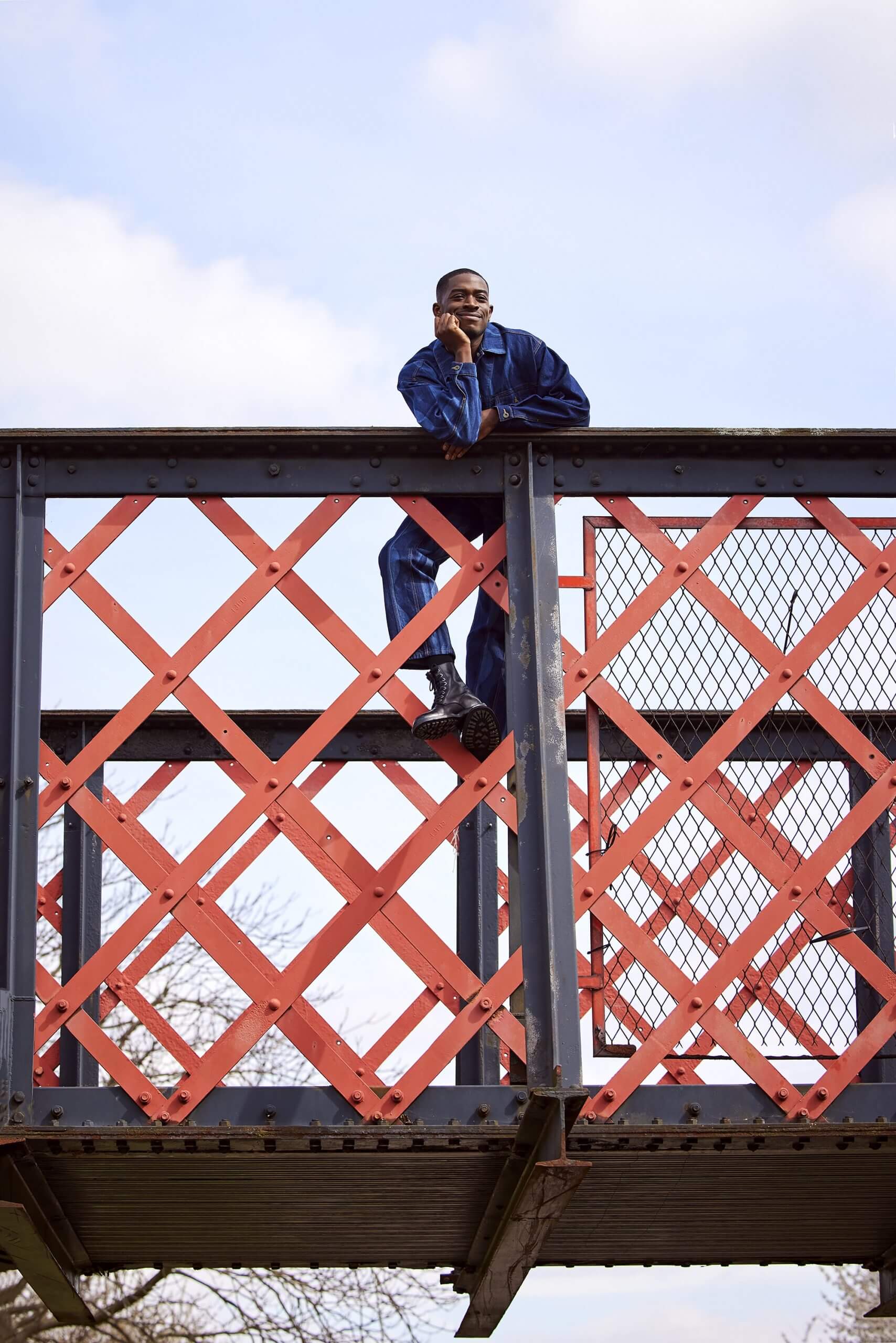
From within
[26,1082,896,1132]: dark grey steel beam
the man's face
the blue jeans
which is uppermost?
the man's face

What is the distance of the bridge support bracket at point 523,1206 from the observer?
564 centimetres

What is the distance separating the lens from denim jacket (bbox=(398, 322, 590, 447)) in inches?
250

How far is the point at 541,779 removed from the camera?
6.14 m

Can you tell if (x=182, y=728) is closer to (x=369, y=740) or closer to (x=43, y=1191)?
(x=369, y=740)

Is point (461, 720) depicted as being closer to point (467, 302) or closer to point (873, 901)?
point (467, 302)

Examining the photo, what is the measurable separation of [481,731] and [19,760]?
1.69m

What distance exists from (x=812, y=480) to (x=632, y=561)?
31.1 inches

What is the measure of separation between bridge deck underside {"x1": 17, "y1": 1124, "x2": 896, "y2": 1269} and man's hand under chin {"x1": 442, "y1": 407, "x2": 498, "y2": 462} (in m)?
2.48

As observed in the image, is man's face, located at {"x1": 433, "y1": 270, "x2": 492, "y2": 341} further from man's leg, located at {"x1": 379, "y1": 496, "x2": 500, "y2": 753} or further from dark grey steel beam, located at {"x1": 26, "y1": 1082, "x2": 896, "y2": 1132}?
dark grey steel beam, located at {"x1": 26, "y1": 1082, "x2": 896, "y2": 1132}

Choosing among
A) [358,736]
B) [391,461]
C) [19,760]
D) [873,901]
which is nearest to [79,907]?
[358,736]

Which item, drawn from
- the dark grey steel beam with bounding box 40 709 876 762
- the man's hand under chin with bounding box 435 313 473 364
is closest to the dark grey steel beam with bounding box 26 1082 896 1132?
the man's hand under chin with bounding box 435 313 473 364

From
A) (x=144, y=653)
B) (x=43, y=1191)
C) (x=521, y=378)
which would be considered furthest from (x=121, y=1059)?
(x=521, y=378)

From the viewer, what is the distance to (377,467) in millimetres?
6523

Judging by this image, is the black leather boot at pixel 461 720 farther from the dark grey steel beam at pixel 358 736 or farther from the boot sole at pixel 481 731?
the dark grey steel beam at pixel 358 736
